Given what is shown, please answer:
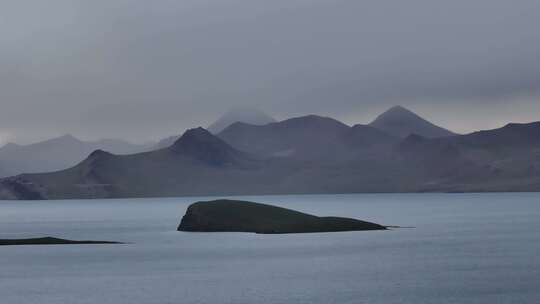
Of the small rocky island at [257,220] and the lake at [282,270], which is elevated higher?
the small rocky island at [257,220]

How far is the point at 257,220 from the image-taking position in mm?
192875

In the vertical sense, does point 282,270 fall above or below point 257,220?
below

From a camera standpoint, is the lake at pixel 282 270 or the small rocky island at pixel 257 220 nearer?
the lake at pixel 282 270

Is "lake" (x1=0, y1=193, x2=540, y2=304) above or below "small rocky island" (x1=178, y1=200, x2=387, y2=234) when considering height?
below

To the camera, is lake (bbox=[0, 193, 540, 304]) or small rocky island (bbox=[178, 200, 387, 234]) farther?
small rocky island (bbox=[178, 200, 387, 234])

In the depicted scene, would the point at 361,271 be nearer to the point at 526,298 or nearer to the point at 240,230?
the point at 526,298

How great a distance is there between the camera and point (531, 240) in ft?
540

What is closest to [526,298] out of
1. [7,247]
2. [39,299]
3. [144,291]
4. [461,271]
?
[461,271]

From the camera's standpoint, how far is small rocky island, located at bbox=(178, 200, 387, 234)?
191 meters

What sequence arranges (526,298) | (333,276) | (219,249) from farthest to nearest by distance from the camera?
1. (219,249)
2. (333,276)
3. (526,298)

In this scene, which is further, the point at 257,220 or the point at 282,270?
the point at 257,220

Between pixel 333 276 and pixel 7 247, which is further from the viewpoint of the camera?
pixel 7 247

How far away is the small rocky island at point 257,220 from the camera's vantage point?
7520 inches

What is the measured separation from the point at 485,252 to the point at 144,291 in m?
60.8
